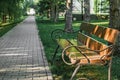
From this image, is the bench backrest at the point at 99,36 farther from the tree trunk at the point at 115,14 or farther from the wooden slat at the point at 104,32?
the tree trunk at the point at 115,14

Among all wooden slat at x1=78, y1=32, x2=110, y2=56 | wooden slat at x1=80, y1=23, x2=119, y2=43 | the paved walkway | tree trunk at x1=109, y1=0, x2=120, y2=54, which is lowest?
the paved walkway

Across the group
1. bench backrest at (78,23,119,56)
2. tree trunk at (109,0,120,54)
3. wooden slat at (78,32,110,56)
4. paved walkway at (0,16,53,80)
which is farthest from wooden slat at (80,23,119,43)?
paved walkway at (0,16,53,80)

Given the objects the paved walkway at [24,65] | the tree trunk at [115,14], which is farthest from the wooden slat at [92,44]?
the tree trunk at [115,14]

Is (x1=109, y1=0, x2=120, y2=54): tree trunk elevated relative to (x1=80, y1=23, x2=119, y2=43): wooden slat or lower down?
elevated

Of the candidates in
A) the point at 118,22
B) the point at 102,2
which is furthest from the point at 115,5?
the point at 102,2

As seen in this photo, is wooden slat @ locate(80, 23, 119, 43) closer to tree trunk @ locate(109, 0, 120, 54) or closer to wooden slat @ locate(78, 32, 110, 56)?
wooden slat @ locate(78, 32, 110, 56)

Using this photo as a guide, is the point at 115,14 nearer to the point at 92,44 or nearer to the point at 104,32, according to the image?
the point at 104,32

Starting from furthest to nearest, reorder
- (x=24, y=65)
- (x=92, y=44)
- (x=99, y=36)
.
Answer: (x=24, y=65)
(x=99, y=36)
(x=92, y=44)

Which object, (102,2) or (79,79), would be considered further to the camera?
(102,2)

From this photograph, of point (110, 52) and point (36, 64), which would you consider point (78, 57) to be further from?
point (36, 64)

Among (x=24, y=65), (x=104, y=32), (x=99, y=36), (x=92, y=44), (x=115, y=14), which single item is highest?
(x=115, y=14)

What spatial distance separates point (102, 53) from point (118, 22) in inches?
130

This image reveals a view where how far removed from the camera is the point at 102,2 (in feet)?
207

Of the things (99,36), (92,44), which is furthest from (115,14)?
(92,44)
